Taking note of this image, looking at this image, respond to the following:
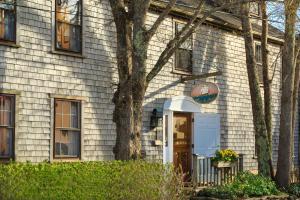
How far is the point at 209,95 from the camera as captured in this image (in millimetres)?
17016

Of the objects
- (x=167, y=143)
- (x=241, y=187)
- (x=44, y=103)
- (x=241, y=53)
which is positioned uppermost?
(x=241, y=53)

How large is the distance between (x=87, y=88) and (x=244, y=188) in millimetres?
5200

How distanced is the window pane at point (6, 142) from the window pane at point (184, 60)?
260 inches

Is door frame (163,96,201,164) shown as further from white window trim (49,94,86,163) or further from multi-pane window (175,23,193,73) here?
white window trim (49,94,86,163)

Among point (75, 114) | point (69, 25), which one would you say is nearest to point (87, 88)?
point (75, 114)

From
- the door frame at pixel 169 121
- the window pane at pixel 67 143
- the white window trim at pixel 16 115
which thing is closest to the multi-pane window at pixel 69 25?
the white window trim at pixel 16 115

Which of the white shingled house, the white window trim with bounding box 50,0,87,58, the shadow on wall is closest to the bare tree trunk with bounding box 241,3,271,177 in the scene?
the white shingled house

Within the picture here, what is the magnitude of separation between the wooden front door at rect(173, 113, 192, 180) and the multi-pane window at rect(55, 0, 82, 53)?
14.8 feet

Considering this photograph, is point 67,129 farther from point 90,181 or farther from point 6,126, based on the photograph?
point 90,181

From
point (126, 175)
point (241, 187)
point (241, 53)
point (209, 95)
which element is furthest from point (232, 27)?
point (126, 175)

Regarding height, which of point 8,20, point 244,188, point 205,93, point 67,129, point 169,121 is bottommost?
point 244,188

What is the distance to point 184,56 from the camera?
61.5 feet

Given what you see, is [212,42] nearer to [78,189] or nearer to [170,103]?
[170,103]

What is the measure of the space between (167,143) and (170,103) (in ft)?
4.14
